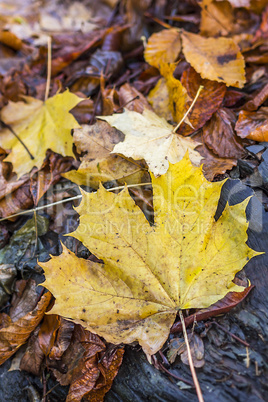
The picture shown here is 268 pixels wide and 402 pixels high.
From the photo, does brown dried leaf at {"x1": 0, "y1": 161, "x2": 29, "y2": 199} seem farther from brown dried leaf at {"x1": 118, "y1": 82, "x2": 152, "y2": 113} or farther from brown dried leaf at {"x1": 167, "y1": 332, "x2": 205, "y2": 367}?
brown dried leaf at {"x1": 167, "y1": 332, "x2": 205, "y2": 367}

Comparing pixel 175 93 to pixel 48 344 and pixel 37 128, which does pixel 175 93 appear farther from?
pixel 48 344

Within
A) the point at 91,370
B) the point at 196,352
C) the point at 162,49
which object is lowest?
the point at 91,370

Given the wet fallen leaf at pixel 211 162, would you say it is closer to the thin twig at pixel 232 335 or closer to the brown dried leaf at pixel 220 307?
the brown dried leaf at pixel 220 307

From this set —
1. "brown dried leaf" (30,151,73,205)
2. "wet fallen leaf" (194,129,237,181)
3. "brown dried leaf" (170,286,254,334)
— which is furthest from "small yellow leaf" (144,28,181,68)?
"brown dried leaf" (170,286,254,334)

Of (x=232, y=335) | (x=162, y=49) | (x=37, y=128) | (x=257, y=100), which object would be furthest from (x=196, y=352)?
(x=162, y=49)

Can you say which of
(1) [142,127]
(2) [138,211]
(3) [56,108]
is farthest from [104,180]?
(3) [56,108]

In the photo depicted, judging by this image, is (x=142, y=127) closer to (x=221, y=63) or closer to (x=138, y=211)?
(x=138, y=211)
